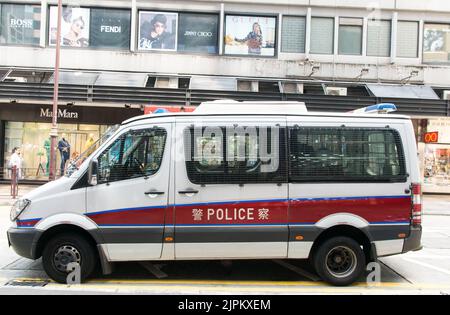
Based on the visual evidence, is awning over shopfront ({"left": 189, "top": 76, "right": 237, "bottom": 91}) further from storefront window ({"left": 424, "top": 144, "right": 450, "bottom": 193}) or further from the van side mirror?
the van side mirror

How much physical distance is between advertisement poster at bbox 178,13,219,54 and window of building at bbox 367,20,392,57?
7.53 metres

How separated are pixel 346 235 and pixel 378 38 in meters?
18.0

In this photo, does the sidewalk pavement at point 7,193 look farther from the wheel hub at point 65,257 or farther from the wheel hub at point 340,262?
the wheel hub at point 340,262

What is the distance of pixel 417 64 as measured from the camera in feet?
70.0

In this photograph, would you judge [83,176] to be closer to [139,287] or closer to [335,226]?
[139,287]

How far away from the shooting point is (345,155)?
586 cm

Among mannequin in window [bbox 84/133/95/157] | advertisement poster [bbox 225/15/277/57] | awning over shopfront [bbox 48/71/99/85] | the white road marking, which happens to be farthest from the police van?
advertisement poster [bbox 225/15/277/57]

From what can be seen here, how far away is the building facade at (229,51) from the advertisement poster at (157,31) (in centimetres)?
5

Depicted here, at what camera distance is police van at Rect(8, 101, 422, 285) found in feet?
18.6

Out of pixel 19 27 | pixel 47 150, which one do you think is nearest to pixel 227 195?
pixel 47 150

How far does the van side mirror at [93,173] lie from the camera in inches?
221

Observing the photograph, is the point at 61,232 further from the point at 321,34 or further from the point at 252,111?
the point at 321,34
